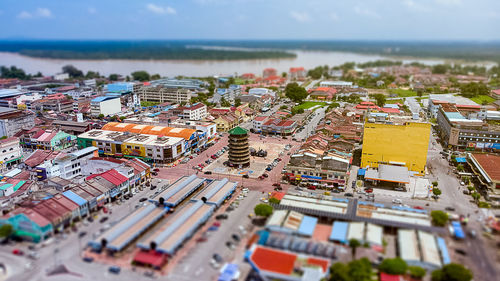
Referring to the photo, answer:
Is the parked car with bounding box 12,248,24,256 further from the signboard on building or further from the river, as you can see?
the river

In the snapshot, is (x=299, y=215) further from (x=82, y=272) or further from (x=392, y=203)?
(x=82, y=272)

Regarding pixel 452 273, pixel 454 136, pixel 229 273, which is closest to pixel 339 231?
pixel 452 273

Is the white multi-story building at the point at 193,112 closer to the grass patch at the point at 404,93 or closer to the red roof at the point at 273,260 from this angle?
the red roof at the point at 273,260

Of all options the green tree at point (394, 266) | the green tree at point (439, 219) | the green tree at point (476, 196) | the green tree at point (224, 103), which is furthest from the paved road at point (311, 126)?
the green tree at point (394, 266)

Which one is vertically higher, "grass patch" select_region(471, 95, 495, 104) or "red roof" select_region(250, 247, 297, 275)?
"grass patch" select_region(471, 95, 495, 104)

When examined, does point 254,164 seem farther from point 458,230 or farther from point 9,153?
point 9,153

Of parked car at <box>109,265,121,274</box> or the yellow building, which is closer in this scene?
parked car at <box>109,265,121,274</box>

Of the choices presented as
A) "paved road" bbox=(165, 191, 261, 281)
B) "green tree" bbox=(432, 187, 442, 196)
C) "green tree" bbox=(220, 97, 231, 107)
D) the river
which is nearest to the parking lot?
"paved road" bbox=(165, 191, 261, 281)
